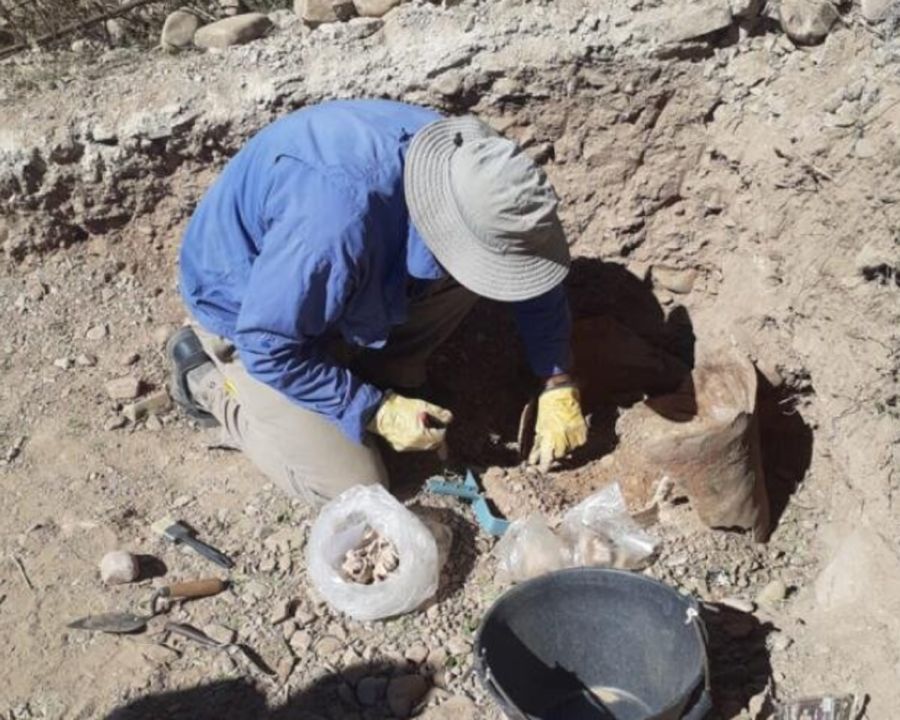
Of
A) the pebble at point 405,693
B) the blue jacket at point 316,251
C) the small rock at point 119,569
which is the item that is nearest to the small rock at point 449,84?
the blue jacket at point 316,251

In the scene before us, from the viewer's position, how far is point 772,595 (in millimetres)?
2961

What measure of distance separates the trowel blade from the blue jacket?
70 cm

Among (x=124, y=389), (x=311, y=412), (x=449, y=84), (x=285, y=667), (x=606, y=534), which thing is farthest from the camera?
(x=124, y=389)

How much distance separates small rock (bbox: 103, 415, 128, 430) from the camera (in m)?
3.64

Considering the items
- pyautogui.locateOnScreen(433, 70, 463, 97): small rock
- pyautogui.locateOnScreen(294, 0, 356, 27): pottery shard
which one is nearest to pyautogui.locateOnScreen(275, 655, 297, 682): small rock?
pyautogui.locateOnScreen(433, 70, 463, 97): small rock

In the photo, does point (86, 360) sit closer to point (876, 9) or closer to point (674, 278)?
point (674, 278)

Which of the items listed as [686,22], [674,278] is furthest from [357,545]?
[686,22]

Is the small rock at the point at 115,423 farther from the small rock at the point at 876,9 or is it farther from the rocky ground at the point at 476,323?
the small rock at the point at 876,9

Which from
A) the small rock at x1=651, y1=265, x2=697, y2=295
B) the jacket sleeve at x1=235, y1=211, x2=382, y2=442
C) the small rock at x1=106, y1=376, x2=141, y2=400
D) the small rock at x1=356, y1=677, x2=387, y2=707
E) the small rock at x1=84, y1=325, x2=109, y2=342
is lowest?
the small rock at x1=356, y1=677, x2=387, y2=707

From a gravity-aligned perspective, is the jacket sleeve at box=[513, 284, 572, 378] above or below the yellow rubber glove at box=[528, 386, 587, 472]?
above

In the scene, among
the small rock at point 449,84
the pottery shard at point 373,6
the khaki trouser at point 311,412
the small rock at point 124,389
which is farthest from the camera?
the pottery shard at point 373,6

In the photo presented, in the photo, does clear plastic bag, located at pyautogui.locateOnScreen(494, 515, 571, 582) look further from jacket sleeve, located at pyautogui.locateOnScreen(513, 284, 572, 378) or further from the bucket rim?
jacket sleeve, located at pyautogui.locateOnScreen(513, 284, 572, 378)

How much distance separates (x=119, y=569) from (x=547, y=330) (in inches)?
52.0

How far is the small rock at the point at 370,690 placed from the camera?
2809mm
